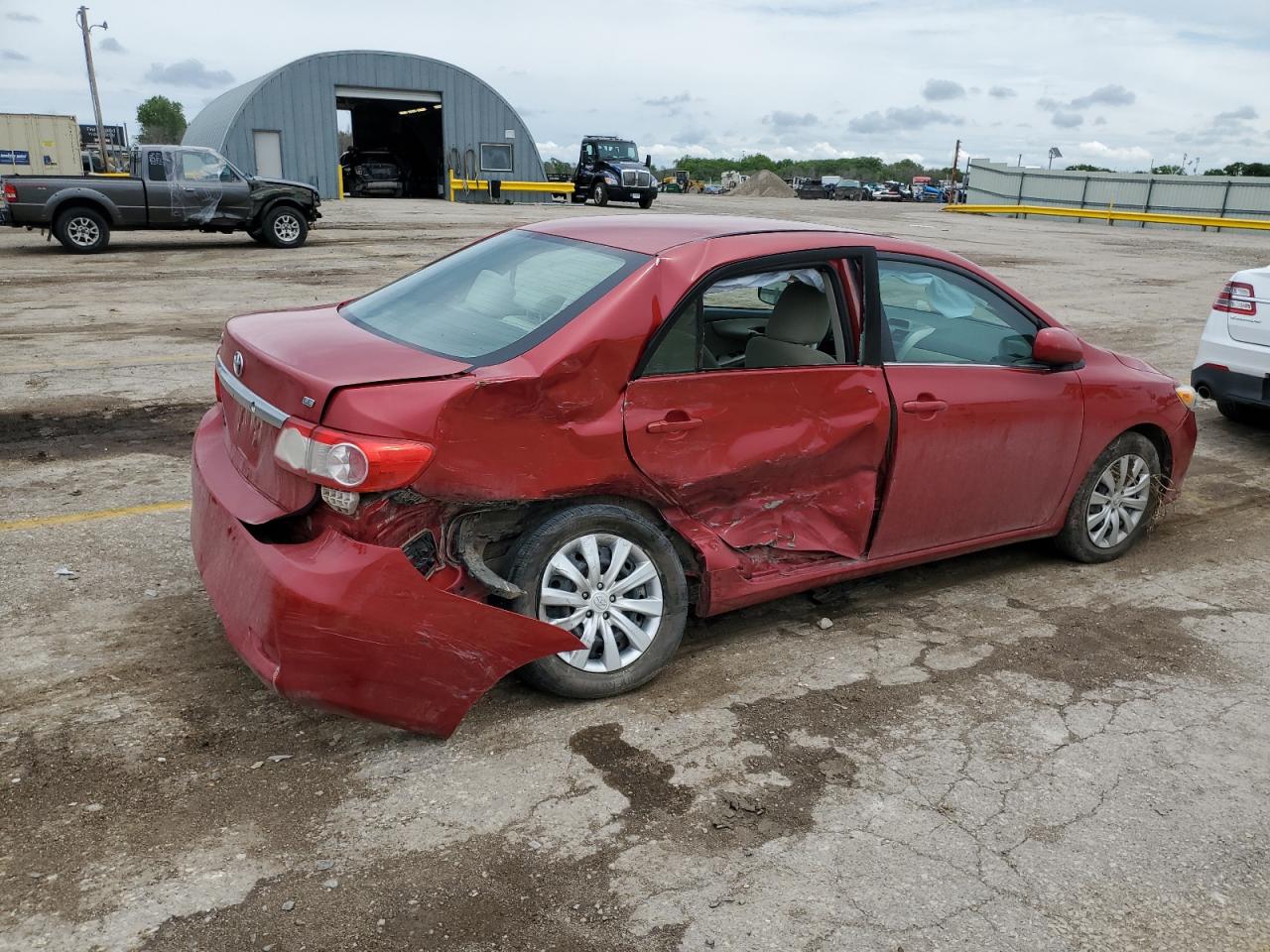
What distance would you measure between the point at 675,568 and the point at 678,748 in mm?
621

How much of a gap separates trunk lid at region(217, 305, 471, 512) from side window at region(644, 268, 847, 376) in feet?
3.59

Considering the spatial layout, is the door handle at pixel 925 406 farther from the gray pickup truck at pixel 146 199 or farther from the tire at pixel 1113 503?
the gray pickup truck at pixel 146 199

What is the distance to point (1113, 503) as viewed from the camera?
513 centimetres

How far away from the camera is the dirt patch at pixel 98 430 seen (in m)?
6.43

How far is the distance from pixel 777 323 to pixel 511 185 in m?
37.6

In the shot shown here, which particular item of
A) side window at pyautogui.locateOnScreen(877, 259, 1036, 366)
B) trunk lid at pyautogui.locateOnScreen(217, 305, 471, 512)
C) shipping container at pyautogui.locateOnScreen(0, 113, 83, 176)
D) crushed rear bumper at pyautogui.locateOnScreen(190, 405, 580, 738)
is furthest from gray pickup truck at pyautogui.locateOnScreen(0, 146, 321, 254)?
shipping container at pyautogui.locateOnScreen(0, 113, 83, 176)

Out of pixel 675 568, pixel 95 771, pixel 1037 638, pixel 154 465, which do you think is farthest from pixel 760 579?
pixel 154 465

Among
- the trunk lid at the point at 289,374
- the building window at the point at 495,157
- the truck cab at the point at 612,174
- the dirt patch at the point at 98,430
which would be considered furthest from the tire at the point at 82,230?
the building window at the point at 495,157

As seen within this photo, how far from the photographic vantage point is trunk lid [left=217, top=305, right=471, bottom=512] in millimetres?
3219

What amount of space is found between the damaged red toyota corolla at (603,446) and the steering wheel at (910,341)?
0.04ft

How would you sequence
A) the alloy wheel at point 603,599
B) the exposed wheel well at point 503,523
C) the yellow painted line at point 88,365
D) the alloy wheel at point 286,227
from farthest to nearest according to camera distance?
the alloy wheel at point 286,227 → the yellow painted line at point 88,365 → the alloy wheel at point 603,599 → the exposed wheel well at point 503,523

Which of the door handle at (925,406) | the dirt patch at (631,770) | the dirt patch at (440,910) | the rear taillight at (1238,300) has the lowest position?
the dirt patch at (440,910)

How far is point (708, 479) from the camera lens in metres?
3.75

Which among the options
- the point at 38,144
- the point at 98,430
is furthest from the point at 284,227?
the point at 38,144
